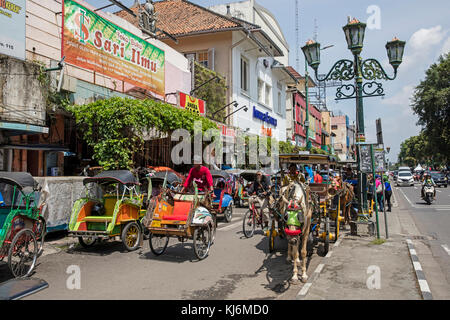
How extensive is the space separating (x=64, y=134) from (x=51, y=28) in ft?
12.3

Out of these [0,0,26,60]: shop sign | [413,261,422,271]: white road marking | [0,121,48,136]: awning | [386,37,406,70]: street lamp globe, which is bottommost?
[413,261,422,271]: white road marking

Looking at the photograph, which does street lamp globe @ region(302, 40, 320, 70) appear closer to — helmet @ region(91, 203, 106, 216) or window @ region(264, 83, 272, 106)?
helmet @ region(91, 203, 106, 216)

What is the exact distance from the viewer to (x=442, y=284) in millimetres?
6188

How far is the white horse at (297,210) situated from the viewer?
19.6 feet

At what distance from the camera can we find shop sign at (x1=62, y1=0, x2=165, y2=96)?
1277 centimetres

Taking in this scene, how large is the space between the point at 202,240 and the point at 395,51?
7.89m

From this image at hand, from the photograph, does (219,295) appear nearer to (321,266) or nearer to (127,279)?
(127,279)

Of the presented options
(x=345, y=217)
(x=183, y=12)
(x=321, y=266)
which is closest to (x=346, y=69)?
(x=345, y=217)

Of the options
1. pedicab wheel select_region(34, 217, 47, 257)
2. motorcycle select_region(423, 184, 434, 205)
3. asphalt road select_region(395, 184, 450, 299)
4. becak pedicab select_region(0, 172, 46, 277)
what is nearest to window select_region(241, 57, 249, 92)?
motorcycle select_region(423, 184, 434, 205)

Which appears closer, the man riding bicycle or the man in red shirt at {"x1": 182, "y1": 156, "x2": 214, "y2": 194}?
the man in red shirt at {"x1": 182, "y1": 156, "x2": 214, "y2": 194}

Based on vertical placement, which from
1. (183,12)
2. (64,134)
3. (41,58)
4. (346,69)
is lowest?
(64,134)

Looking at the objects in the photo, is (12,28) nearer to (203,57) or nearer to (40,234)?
(40,234)

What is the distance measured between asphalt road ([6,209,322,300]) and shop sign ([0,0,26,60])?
233 inches
